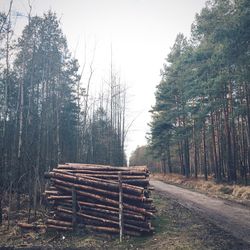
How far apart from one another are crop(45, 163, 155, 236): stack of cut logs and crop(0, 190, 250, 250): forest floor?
1.49ft

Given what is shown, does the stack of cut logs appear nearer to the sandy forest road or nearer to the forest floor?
the forest floor

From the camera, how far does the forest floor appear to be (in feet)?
27.3

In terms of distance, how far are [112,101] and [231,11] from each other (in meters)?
15.5

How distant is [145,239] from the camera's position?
30.3 ft

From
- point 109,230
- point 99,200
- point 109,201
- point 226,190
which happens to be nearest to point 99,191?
point 99,200

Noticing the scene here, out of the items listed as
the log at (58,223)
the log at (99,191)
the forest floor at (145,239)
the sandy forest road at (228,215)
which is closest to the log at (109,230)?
the forest floor at (145,239)

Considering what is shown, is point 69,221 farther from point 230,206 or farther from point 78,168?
point 230,206

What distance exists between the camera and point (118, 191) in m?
10.4

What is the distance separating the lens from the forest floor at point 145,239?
27.3 feet

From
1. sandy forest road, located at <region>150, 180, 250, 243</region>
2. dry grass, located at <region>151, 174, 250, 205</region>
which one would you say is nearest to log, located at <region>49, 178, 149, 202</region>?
sandy forest road, located at <region>150, 180, 250, 243</region>

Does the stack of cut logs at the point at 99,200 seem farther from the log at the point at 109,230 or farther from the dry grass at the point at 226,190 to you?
the dry grass at the point at 226,190

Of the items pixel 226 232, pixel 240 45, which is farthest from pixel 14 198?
pixel 240 45

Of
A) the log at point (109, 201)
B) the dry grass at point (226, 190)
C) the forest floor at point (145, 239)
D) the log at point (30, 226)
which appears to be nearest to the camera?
the forest floor at point (145, 239)

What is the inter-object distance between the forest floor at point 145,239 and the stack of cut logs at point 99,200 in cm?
45
